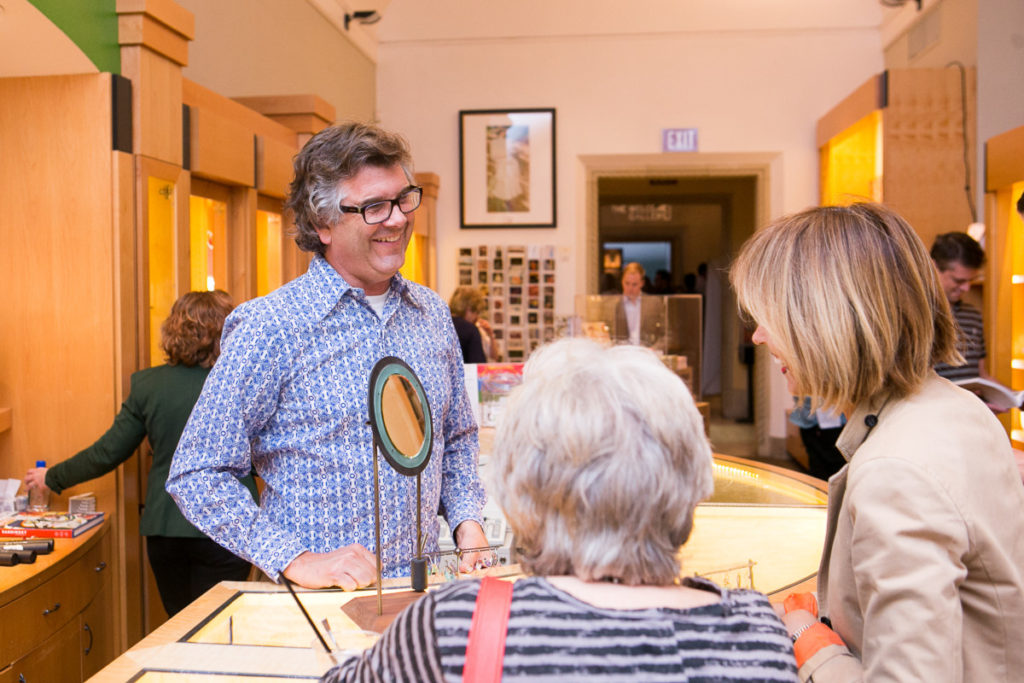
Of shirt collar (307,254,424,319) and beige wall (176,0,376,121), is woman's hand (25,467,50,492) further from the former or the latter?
beige wall (176,0,376,121)

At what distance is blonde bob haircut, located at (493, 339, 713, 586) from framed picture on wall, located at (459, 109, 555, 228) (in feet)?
25.3

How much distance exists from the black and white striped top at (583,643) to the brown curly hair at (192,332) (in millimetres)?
2451

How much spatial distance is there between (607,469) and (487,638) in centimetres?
21

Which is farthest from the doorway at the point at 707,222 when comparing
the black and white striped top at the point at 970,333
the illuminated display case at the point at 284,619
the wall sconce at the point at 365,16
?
the illuminated display case at the point at 284,619

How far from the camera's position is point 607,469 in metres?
0.93

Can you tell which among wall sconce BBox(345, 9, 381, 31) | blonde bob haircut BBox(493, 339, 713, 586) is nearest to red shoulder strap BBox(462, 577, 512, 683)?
blonde bob haircut BBox(493, 339, 713, 586)

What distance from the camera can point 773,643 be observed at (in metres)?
0.91

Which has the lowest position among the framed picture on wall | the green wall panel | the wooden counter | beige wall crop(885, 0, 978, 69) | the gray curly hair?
the wooden counter

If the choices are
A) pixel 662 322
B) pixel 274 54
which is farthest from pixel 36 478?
pixel 662 322

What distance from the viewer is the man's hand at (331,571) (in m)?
1.58

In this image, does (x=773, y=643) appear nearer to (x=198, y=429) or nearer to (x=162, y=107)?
(x=198, y=429)

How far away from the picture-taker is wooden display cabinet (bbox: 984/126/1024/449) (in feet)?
14.9

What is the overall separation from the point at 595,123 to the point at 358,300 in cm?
706

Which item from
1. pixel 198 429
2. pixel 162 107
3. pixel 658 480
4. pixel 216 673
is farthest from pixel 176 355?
pixel 658 480
